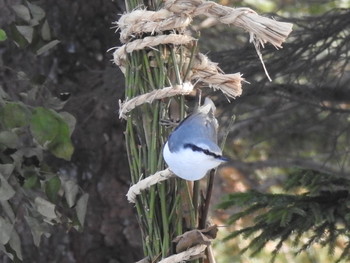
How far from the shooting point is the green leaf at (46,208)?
5.46 ft

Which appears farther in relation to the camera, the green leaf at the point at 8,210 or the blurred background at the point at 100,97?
the blurred background at the point at 100,97

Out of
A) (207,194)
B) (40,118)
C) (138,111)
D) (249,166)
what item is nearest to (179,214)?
(207,194)

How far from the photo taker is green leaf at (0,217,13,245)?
5.24 feet

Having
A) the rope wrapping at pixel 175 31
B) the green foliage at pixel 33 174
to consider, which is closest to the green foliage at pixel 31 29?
the green foliage at pixel 33 174

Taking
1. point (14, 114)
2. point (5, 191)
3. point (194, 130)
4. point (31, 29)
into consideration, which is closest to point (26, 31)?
point (31, 29)

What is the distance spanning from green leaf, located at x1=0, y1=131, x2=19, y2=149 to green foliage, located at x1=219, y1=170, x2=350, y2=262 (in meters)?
0.52

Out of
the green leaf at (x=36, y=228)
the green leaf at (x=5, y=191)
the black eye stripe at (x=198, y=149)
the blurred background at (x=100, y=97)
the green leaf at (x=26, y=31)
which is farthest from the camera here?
the blurred background at (x=100, y=97)

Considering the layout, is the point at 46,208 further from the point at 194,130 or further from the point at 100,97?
the point at 100,97

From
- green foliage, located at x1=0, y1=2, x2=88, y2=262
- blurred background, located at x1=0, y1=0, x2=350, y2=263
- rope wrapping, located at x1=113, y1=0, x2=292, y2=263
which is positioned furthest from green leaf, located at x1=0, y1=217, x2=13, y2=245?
blurred background, located at x1=0, y1=0, x2=350, y2=263

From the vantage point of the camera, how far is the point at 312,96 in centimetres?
224

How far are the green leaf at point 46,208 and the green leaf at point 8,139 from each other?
0.41 feet

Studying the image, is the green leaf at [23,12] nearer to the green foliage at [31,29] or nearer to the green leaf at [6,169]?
the green foliage at [31,29]

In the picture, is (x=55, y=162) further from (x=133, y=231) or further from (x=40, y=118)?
(x=40, y=118)

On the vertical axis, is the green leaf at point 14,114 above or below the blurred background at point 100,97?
above
